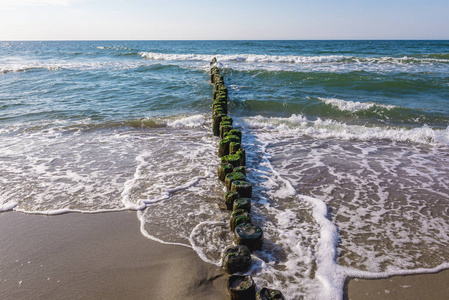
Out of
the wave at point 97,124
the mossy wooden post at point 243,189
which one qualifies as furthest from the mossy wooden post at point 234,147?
the wave at point 97,124

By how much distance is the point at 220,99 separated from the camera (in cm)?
947

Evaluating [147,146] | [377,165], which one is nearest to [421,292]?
[377,165]

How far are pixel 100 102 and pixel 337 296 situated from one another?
11649mm

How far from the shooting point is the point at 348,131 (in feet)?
27.5

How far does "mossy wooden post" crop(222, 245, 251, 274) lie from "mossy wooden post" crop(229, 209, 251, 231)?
52cm

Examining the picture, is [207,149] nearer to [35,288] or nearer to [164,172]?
[164,172]

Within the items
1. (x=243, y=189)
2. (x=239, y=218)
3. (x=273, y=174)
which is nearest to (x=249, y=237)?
(x=239, y=218)

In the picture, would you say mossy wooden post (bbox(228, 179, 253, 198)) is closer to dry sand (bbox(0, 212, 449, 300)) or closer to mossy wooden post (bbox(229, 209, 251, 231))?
mossy wooden post (bbox(229, 209, 251, 231))

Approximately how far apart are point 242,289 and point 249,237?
82 cm

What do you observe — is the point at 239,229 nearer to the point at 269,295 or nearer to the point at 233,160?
the point at 269,295

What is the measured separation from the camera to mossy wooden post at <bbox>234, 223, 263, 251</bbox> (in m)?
3.47

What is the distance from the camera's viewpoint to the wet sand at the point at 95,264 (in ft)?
9.90

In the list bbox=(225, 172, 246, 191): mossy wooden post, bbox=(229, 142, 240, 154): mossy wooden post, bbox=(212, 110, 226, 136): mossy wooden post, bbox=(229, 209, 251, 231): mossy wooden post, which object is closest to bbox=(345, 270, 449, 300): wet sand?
bbox=(229, 209, 251, 231): mossy wooden post

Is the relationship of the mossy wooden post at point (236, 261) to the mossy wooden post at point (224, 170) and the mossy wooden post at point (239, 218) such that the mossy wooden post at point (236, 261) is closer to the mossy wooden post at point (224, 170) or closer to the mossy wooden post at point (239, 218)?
the mossy wooden post at point (239, 218)
